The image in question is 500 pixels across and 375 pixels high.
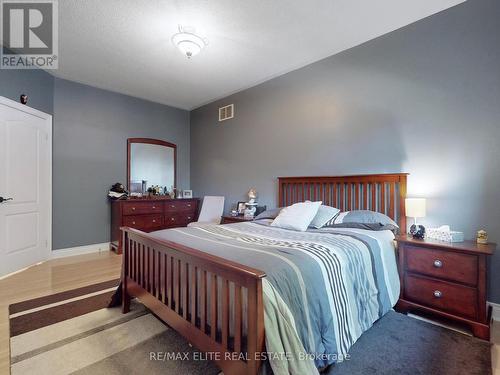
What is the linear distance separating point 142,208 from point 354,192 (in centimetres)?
334

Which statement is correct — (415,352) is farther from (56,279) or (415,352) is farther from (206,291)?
(56,279)

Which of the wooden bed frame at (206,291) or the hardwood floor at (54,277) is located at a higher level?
the wooden bed frame at (206,291)

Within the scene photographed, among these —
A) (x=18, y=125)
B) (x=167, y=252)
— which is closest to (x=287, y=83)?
(x=167, y=252)

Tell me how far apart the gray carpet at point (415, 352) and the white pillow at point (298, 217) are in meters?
1.03

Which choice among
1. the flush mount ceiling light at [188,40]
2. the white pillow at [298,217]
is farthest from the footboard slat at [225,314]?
the flush mount ceiling light at [188,40]

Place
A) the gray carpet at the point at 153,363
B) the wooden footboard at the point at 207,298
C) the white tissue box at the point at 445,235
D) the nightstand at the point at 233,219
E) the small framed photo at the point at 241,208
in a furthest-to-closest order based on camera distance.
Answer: the small framed photo at the point at 241,208 < the nightstand at the point at 233,219 < the white tissue box at the point at 445,235 < the gray carpet at the point at 153,363 < the wooden footboard at the point at 207,298

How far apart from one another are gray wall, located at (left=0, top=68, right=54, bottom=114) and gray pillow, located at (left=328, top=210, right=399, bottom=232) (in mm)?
4158

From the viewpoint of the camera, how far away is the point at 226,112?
4.72 metres

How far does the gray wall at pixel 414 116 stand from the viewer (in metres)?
2.22

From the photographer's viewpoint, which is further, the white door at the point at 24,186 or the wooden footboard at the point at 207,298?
the white door at the point at 24,186

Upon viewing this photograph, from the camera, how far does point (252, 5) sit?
2.33 m

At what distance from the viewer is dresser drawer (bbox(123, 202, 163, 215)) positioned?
4110 mm

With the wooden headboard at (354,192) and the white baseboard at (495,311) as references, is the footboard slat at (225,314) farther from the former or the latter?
the white baseboard at (495,311)

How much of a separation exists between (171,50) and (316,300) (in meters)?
3.14
